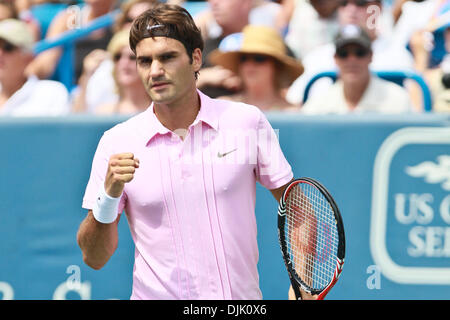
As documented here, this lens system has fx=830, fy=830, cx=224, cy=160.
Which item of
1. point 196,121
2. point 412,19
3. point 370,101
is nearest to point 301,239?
point 196,121

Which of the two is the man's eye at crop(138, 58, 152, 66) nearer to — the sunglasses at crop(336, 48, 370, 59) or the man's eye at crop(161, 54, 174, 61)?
the man's eye at crop(161, 54, 174, 61)

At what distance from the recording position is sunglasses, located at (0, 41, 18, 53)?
5.97 meters

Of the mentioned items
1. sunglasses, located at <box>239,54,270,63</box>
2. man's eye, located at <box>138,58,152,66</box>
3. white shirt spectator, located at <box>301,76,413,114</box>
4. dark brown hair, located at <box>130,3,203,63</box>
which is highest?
sunglasses, located at <box>239,54,270,63</box>

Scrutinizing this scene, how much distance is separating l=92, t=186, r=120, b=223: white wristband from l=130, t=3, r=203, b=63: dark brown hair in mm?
575

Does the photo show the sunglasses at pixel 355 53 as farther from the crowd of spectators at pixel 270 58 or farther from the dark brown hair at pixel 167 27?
the dark brown hair at pixel 167 27

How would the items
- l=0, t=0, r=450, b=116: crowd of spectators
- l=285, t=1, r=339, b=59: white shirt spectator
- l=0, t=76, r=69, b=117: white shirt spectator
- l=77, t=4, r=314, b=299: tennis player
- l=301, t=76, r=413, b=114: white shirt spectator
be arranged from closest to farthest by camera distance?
1. l=77, t=4, r=314, b=299: tennis player
2. l=301, t=76, r=413, b=114: white shirt spectator
3. l=0, t=0, r=450, b=116: crowd of spectators
4. l=0, t=76, r=69, b=117: white shirt spectator
5. l=285, t=1, r=339, b=59: white shirt spectator

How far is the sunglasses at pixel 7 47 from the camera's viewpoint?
5969mm

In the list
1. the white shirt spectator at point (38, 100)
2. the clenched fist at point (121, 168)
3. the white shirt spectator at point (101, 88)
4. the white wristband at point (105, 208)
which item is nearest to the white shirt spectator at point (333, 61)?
the white shirt spectator at point (101, 88)

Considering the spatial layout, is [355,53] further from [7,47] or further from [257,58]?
[7,47]

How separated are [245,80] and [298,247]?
238 cm

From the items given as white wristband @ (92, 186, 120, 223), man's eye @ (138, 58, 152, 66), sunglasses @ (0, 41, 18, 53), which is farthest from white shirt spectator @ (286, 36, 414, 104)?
white wristband @ (92, 186, 120, 223)

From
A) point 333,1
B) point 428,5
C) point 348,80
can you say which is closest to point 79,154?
point 348,80

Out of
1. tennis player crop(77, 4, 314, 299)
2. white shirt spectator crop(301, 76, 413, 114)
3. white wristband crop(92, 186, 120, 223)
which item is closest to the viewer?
white wristband crop(92, 186, 120, 223)
